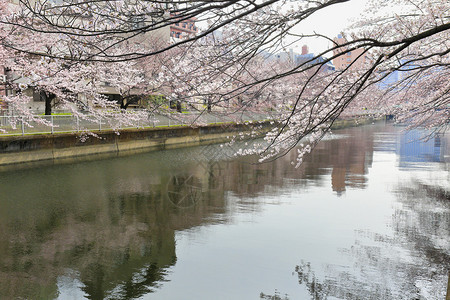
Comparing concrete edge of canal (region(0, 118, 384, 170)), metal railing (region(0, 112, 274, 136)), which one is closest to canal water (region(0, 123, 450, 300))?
concrete edge of canal (region(0, 118, 384, 170))

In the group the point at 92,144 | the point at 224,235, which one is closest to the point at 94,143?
the point at 92,144

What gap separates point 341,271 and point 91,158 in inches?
634

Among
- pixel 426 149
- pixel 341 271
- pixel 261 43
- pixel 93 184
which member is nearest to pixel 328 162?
pixel 426 149

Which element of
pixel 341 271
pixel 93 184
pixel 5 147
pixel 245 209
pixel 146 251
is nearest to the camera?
pixel 341 271

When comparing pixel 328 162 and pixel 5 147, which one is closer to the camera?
pixel 5 147

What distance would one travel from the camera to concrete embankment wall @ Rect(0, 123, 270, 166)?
17714mm

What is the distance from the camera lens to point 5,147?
17312 millimetres

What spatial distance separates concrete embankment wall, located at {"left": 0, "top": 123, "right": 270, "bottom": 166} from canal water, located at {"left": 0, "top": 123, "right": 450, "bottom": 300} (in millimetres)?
1940

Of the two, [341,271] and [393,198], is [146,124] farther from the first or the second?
[341,271]

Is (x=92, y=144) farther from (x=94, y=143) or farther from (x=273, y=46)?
(x=273, y=46)

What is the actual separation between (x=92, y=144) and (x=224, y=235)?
14485 mm

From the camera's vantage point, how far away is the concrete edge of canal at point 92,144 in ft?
58.0

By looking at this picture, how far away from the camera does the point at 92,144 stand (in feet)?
69.9

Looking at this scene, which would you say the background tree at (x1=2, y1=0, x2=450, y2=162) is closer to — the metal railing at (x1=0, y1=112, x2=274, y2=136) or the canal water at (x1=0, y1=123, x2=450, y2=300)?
the canal water at (x1=0, y1=123, x2=450, y2=300)
